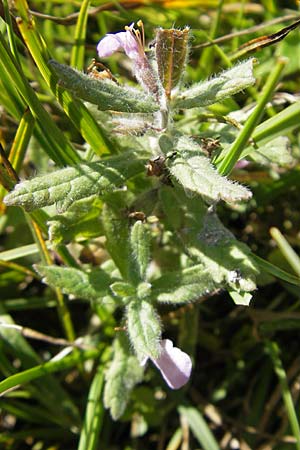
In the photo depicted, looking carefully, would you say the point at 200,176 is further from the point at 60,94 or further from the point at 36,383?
the point at 36,383

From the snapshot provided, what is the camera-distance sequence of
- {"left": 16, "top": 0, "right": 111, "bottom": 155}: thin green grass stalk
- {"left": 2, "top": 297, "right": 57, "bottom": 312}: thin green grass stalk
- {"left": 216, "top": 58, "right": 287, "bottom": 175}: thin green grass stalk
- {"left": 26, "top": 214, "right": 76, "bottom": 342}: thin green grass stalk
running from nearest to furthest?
{"left": 216, "top": 58, "right": 287, "bottom": 175}: thin green grass stalk, {"left": 16, "top": 0, "right": 111, "bottom": 155}: thin green grass stalk, {"left": 26, "top": 214, "right": 76, "bottom": 342}: thin green grass stalk, {"left": 2, "top": 297, "right": 57, "bottom": 312}: thin green grass stalk

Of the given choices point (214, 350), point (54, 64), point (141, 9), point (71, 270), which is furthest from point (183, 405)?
point (141, 9)

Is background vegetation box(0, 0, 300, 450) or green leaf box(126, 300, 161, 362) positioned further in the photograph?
background vegetation box(0, 0, 300, 450)

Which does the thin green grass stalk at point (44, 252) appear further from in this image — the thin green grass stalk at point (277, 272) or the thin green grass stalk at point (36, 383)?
the thin green grass stalk at point (277, 272)

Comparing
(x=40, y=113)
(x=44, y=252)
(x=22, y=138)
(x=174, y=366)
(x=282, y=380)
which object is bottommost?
(x=282, y=380)

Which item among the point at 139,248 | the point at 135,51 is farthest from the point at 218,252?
the point at 135,51

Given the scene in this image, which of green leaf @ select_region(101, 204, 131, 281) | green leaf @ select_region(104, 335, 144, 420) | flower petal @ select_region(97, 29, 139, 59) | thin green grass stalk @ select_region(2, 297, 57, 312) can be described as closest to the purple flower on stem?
flower petal @ select_region(97, 29, 139, 59)

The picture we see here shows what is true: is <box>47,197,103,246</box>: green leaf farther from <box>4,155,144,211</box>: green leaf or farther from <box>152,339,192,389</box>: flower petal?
<box>152,339,192,389</box>: flower petal
